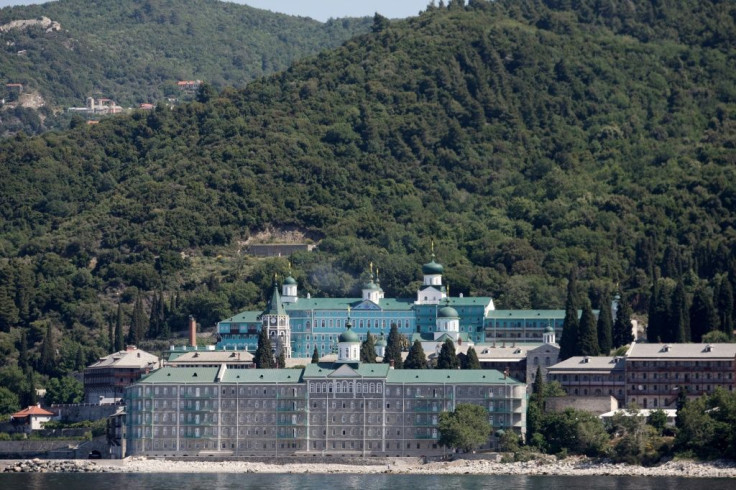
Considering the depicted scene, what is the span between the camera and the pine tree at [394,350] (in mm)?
138750

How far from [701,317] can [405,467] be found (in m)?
24.8

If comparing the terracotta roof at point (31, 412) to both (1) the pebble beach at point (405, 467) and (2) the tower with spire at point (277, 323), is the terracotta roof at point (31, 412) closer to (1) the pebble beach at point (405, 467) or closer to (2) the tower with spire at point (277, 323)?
(1) the pebble beach at point (405, 467)

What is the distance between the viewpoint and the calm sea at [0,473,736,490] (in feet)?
369

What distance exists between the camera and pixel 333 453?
130000 mm

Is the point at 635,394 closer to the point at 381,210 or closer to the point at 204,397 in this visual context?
the point at 204,397

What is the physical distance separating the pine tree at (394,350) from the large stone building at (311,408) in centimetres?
628

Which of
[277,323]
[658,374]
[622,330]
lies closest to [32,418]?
[277,323]

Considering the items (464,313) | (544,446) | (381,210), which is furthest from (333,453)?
(381,210)

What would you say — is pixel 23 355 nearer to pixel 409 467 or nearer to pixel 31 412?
pixel 31 412

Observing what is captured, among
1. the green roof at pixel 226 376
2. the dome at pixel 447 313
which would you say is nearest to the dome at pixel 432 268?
the dome at pixel 447 313

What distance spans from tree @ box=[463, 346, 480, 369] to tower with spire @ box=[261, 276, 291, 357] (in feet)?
58.9

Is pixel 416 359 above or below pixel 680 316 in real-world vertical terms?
below

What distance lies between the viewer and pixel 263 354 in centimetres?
13988

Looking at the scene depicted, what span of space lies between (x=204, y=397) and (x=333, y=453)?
29.3ft
